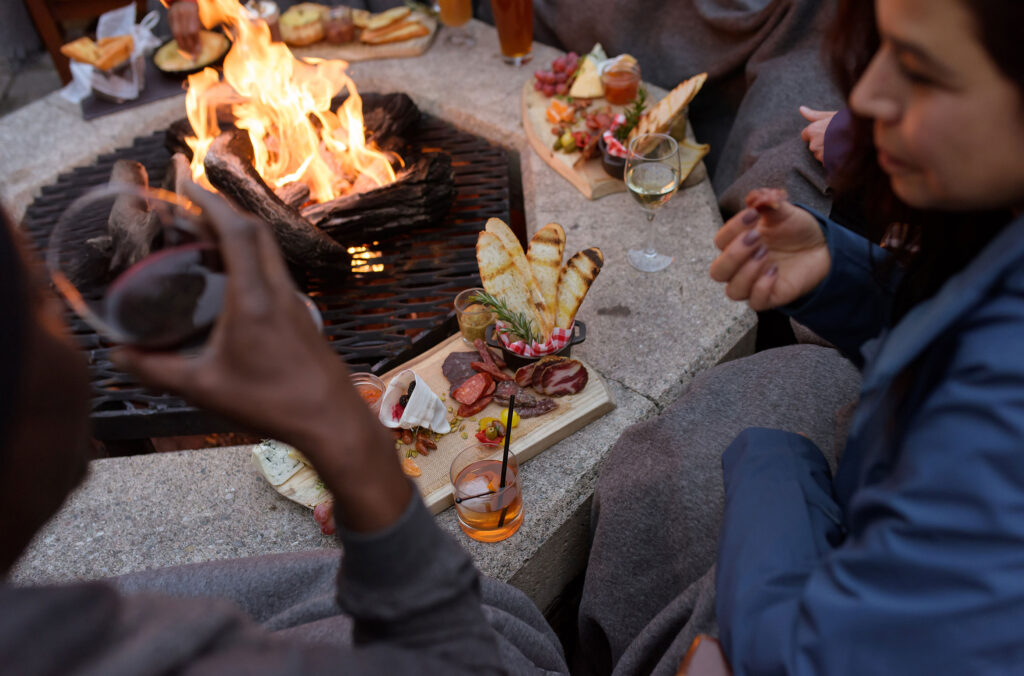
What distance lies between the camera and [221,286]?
0.75 m

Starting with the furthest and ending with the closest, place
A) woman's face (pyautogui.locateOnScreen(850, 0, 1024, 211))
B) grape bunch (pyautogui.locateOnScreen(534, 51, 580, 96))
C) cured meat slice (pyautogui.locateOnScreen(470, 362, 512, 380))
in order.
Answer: grape bunch (pyautogui.locateOnScreen(534, 51, 580, 96))
cured meat slice (pyautogui.locateOnScreen(470, 362, 512, 380))
woman's face (pyautogui.locateOnScreen(850, 0, 1024, 211))

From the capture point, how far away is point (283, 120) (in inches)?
113

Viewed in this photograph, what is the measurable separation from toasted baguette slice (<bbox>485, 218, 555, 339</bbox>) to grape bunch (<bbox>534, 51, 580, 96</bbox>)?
4.46 ft

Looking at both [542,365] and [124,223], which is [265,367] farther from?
[124,223]

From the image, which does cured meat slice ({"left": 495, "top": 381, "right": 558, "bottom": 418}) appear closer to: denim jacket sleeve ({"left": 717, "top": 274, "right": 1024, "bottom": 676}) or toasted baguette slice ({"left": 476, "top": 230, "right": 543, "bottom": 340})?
toasted baguette slice ({"left": 476, "top": 230, "right": 543, "bottom": 340})

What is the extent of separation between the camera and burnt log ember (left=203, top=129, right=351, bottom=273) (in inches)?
93.2

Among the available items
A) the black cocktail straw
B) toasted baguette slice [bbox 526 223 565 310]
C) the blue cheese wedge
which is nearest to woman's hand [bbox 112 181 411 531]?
the black cocktail straw

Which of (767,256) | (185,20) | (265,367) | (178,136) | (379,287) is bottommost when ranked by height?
(379,287)

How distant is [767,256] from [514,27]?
2480mm

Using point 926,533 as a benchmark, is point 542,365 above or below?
below

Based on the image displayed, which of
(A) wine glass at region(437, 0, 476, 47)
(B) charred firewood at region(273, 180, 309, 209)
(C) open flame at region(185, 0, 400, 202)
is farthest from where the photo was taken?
(A) wine glass at region(437, 0, 476, 47)

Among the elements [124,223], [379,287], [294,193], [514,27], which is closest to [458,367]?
[379,287]

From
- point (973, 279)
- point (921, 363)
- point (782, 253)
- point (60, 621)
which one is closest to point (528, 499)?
point (782, 253)

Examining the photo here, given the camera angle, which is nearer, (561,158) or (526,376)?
(526,376)
